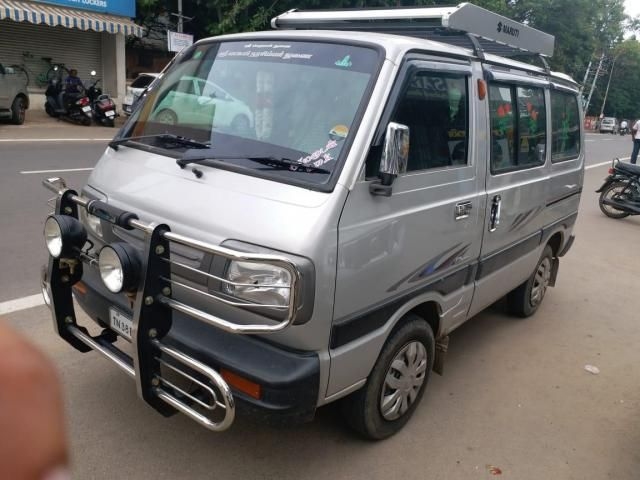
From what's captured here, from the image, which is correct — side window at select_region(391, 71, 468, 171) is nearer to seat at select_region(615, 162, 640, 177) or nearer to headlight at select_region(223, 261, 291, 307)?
headlight at select_region(223, 261, 291, 307)

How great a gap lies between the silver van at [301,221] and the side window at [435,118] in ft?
0.04

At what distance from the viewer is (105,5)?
18281mm

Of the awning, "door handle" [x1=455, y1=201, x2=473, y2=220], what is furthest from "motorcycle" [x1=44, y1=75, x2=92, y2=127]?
"door handle" [x1=455, y1=201, x2=473, y2=220]

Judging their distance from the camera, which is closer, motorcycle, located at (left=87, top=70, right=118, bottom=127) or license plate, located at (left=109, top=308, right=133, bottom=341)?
license plate, located at (left=109, top=308, right=133, bottom=341)

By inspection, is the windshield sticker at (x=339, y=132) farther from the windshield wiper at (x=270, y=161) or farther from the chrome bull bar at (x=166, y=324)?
the chrome bull bar at (x=166, y=324)

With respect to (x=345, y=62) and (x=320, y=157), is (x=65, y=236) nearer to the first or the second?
(x=320, y=157)

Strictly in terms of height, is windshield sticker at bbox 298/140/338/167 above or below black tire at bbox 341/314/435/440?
above

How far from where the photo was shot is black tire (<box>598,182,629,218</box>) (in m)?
10.2

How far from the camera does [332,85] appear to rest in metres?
2.75

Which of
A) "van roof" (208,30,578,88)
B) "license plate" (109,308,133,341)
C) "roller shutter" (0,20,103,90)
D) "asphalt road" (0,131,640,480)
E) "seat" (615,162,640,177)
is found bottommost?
"asphalt road" (0,131,640,480)

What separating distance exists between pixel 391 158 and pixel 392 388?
1.29 meters

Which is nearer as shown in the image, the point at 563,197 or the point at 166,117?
the point at 166,117

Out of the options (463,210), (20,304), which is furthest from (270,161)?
(20,304)

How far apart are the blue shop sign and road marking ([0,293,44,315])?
52.5ft
